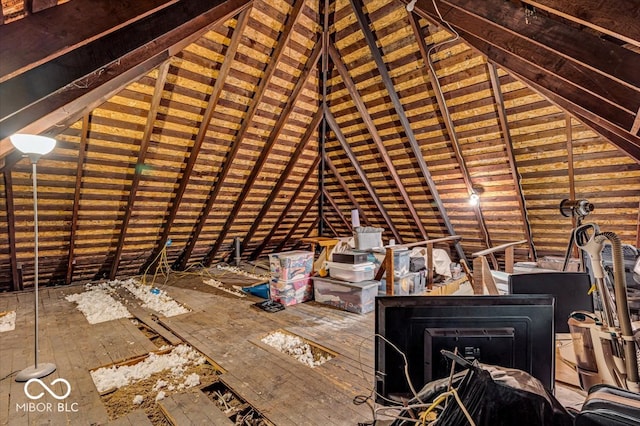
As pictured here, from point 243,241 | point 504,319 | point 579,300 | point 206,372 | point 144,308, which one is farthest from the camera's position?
point 243,241

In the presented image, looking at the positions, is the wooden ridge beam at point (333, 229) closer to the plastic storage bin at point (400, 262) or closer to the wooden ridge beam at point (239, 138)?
the wooden ridge beam at point (239, 138)

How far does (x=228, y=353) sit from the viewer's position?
3072mm

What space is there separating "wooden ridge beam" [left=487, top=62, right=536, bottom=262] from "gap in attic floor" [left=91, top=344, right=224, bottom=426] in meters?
4.28

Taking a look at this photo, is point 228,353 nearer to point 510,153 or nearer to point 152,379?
point 152,379

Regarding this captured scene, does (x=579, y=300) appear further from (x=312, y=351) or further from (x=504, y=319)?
(x=312, y=351)

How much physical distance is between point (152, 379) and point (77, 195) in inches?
124

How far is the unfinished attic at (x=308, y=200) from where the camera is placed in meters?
1.24

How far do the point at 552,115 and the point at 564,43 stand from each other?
7.22 feet

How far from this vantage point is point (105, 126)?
3.83 m

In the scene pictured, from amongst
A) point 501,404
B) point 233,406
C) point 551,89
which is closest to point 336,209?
point 551,89

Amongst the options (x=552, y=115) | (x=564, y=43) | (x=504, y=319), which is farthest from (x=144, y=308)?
(x=552, y=115)

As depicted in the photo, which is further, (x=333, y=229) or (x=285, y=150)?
(x=333, y=229)

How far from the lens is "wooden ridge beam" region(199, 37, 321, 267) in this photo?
433cm

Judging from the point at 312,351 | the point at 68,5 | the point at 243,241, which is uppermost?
the point at 68,5
